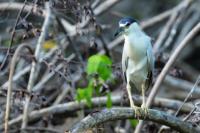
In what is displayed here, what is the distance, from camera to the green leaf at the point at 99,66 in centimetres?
437

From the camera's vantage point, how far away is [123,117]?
348 cm

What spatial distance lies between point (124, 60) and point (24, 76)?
1602 mm

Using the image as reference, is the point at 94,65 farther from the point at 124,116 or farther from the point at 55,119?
the point at 55,119

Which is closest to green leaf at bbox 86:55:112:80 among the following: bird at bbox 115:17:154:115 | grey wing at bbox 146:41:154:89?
bird at bbox 115:17:154:115

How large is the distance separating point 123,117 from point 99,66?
977 millimetres

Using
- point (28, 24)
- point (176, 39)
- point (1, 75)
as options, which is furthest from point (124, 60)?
point (176, 39)

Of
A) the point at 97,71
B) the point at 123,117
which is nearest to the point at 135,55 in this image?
the point at 97,71

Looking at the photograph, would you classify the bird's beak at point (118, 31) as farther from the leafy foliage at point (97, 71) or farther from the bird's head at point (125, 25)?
the leafy foliage at point (97, 71)

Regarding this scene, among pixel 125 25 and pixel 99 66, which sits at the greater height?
pixel 125 25

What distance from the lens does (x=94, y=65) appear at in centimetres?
439

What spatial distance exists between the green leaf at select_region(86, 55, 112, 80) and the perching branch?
69 centimetres

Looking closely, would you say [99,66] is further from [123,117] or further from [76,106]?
[123,117]

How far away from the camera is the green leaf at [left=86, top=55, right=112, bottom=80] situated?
4367 millimetres

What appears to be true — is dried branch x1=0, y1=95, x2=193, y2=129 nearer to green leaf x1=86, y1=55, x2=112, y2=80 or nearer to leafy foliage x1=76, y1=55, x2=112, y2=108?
leafy foliage x1=76, y1=55, x2=112, y2=108
